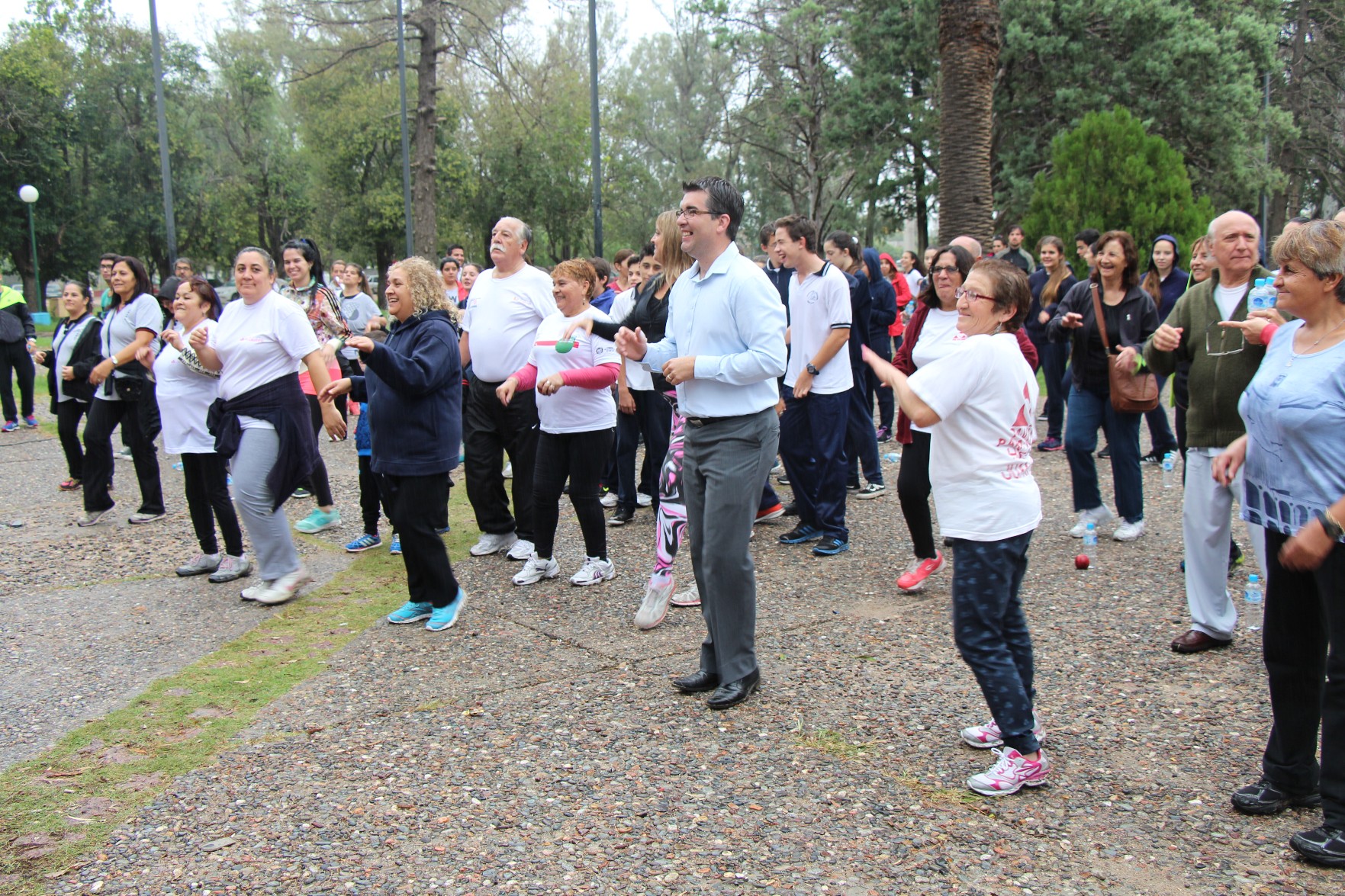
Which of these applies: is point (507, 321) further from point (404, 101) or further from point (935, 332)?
point (404, 101)

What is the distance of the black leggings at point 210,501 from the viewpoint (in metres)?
6.45

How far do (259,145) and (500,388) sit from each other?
154 ft

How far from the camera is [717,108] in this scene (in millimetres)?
46969

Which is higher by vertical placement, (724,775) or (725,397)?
(725,397)

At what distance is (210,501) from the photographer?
657 cm

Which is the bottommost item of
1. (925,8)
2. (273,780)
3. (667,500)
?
(273,780)

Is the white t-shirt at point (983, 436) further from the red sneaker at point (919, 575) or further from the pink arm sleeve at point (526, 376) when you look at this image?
the pink arm sleeve at point (526, 376)

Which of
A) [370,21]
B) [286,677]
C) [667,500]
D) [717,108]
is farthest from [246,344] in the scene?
[717,108]

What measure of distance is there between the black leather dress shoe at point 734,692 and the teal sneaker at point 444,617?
169cm

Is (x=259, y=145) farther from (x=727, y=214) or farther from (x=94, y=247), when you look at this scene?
(x=727, y=214)

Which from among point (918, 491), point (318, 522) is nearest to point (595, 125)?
point (318, 522)

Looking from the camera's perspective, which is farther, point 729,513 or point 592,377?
point 592,377

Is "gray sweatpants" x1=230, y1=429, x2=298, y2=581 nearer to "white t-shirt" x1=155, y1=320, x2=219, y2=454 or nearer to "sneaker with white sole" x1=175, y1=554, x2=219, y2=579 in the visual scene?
"white t-shirt" x1=155, y1=320, x2=219, y2=454

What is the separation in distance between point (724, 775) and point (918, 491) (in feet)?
8.74
